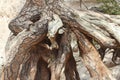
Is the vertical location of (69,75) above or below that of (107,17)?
below

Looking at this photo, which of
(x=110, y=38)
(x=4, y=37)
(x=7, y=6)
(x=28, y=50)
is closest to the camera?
(x=110, y=38)

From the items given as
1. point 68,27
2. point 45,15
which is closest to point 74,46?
point 68,27

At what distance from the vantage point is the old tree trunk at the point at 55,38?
250cm

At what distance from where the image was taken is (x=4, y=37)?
468cm

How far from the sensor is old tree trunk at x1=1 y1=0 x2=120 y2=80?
2.50 metres

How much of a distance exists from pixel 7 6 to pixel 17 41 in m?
2.73

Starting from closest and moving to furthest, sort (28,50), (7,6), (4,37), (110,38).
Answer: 1. (110,38)
2. (28,50)
3. (4,37)
4. (7,6)

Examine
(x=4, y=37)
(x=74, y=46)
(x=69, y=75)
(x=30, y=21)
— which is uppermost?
(x=30, y=21)

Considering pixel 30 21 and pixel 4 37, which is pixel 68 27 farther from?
pixel 4 37

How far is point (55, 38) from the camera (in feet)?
8.33

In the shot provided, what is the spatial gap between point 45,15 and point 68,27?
188mm

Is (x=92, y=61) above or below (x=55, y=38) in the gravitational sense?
below

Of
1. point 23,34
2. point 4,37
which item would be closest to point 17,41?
point 23,34

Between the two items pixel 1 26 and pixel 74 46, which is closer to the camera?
pixel 74 46
